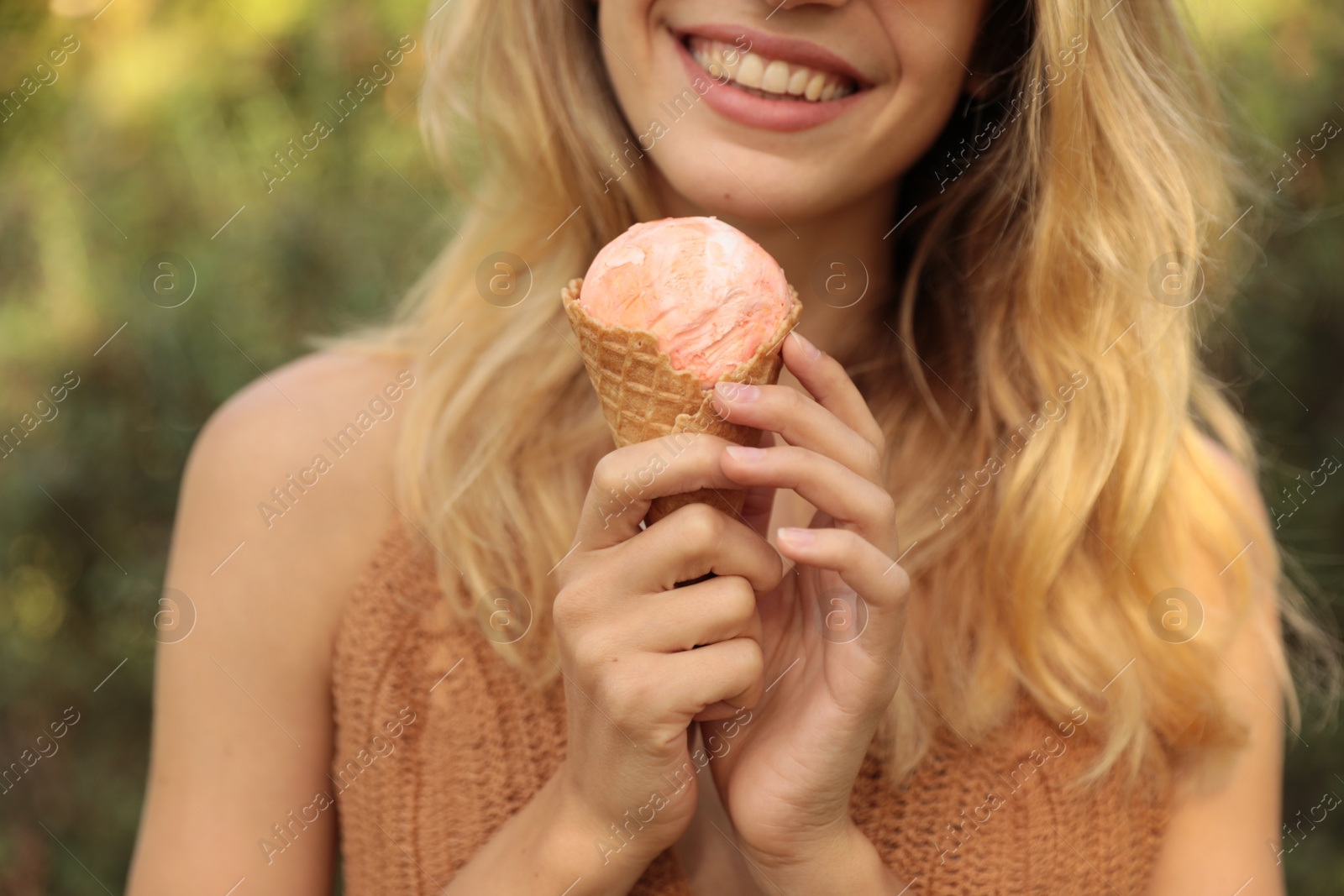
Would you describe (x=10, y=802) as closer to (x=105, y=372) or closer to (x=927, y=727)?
(x=105, y=372)

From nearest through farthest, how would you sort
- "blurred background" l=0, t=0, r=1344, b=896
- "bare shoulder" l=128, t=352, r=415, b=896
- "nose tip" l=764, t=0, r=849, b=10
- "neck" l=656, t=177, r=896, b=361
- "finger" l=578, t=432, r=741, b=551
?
"finger" l=578, t=432, r=741, b=551, "nose tip" l=764, t=0, r=849, b=10, "bare shoulder" l=128, t=352, r=415, b=896, "neck" l=656, t=177, r=896, b=361, "blurred background" l=0, t=0, r=1344, b=896

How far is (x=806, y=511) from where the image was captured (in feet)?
6.51

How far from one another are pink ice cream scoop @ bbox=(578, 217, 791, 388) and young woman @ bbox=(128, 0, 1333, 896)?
338mm

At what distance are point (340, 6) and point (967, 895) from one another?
3.19m

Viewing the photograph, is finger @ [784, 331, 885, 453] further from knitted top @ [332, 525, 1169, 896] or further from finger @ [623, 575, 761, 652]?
knitted top @ [332, 525, 1169, 896]

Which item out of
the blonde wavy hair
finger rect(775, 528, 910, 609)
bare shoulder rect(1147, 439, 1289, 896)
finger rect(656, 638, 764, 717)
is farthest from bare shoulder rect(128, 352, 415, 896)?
bare shoulder rect(1147, 439, 1289, 896)

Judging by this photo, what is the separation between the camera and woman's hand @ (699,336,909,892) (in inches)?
51.8

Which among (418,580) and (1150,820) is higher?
(418,580)

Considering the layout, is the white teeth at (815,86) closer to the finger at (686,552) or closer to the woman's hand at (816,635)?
the woman's hand at (816,635)

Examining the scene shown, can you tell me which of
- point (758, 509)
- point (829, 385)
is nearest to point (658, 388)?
point (829, 385)

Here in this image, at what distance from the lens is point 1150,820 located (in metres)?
1.87

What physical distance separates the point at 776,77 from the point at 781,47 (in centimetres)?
4

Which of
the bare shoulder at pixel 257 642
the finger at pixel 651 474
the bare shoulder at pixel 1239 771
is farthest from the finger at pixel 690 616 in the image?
the bare shoulder at pixel 1239 771

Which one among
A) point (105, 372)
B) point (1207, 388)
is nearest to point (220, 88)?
point (105, 372)
